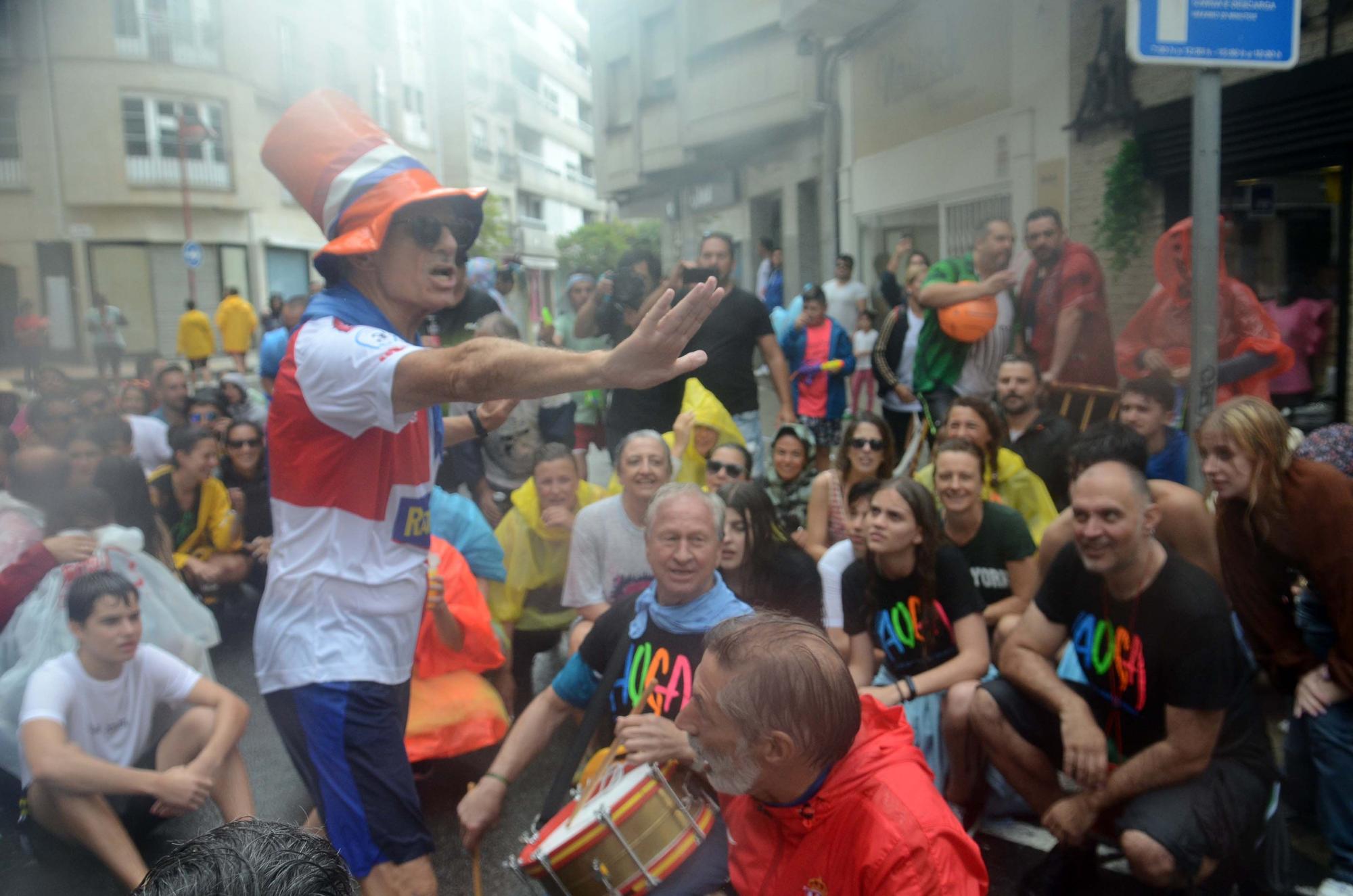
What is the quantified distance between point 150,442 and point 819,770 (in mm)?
4429

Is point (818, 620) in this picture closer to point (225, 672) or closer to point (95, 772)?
point (95, 772)

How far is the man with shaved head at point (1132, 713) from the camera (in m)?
2.05

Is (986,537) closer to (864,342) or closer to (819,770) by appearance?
(819,770)

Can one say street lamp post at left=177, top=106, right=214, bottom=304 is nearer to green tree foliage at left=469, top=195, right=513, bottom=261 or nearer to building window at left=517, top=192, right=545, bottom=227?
green tree foliage at left=469, top=195, right=513, bottom=261

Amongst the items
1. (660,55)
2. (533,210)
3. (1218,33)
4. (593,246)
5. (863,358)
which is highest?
(660,55)

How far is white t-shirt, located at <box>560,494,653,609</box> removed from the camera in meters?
3.17

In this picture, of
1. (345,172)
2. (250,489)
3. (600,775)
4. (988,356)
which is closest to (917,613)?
(600,775)

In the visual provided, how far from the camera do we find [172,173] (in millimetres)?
2092

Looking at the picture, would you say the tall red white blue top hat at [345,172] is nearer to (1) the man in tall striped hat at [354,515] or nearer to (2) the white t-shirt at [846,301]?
(1) the man in tall striped hat at [354,515]

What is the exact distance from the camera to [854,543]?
2.76m

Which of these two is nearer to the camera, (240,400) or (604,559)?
(604,559)

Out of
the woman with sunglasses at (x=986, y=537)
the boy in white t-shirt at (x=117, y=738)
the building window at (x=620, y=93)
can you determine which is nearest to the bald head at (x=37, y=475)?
the boy in white t-shirt at (x=117, y=738)

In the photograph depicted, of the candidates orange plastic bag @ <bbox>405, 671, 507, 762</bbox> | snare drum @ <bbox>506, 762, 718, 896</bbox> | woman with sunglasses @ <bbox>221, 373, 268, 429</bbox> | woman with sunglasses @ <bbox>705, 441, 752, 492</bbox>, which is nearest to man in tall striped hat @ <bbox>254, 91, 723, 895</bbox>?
snare drum @ <bbox>506, 762, 718, 896</bbox>

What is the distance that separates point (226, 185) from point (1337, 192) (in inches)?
176
